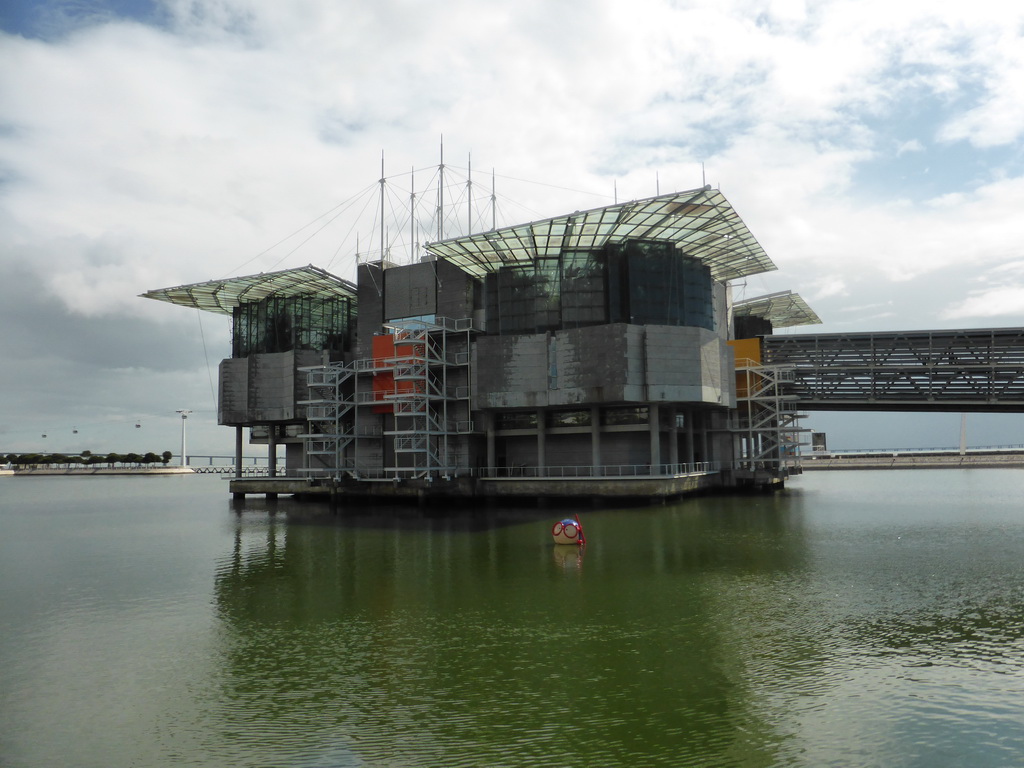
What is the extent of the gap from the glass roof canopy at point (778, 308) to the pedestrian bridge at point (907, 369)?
4.67m

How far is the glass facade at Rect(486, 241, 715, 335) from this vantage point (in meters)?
59.3

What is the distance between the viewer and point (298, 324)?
77.1 metres

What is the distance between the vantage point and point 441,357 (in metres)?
64.8

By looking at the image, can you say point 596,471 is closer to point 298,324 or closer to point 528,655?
point 298,324

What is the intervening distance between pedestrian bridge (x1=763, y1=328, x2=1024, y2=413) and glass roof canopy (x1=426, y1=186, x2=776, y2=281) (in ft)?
60.3

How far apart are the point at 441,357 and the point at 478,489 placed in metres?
12.2

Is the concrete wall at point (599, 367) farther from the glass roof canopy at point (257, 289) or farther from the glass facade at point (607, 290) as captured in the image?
the glass roof canopy at point (257, 289)

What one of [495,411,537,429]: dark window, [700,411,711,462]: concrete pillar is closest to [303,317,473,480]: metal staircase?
[495,411,537,429]: dark window

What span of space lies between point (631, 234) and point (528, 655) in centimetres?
4780

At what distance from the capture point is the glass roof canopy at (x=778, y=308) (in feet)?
269

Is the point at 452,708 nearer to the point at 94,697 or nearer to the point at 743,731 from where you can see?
the point at 743,731

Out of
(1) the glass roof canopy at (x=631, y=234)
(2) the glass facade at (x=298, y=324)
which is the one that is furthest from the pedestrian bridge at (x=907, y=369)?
(2) the glass facade at (x=298, y=324)

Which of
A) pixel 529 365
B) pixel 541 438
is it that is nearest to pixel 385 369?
pixel 529 365

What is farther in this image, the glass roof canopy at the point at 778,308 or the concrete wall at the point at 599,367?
the glass roof canopy at the point at 778,308
